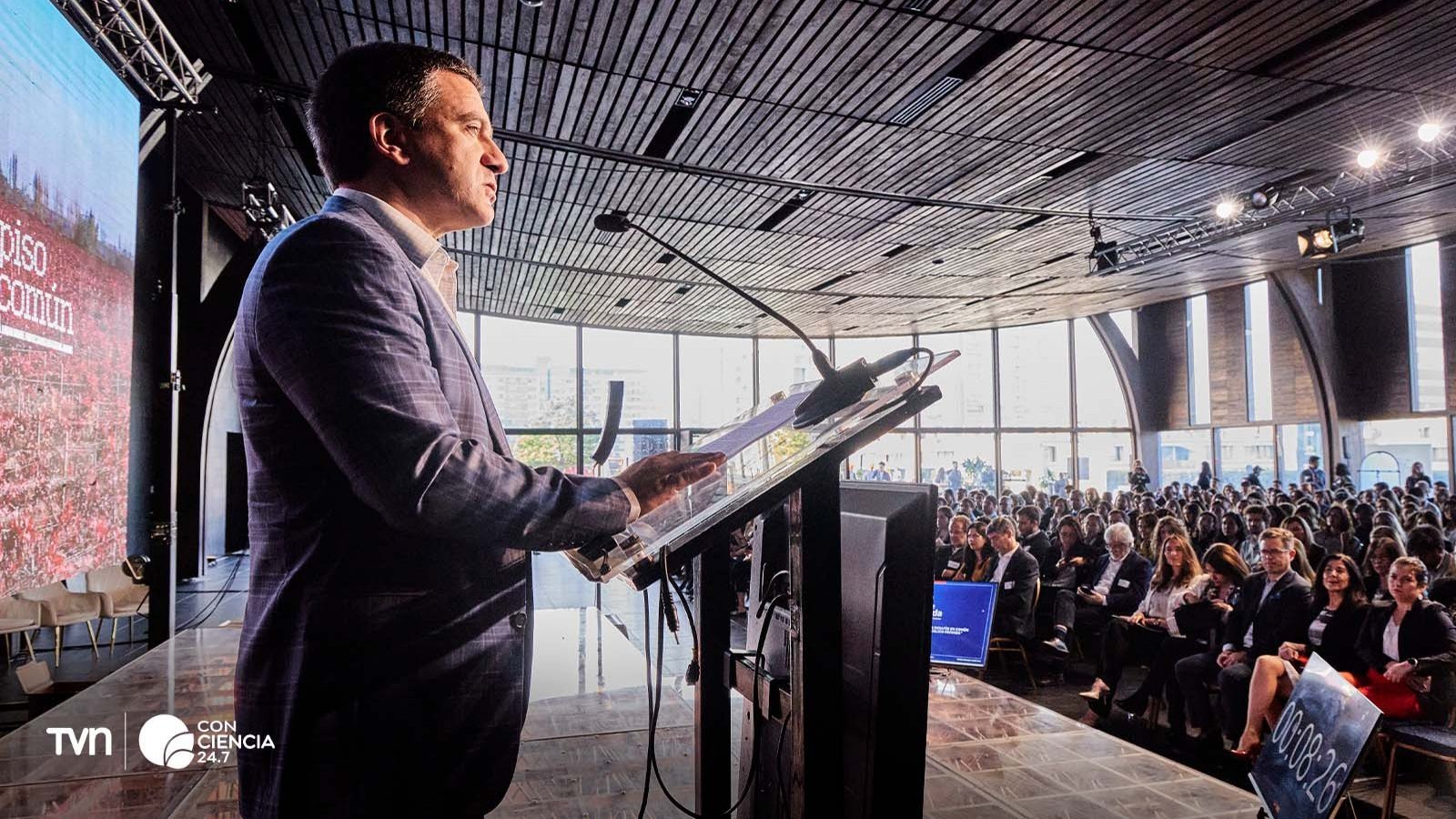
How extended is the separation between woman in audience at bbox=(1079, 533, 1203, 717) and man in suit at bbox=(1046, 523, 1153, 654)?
0.27 m

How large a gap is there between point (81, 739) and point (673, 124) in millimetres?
5124

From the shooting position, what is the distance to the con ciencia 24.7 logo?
8.50 feet

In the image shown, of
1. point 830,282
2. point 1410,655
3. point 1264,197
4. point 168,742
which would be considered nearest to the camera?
point 168,742

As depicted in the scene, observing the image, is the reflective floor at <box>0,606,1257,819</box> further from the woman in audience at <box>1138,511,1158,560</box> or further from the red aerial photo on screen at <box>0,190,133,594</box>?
the woman in audience at <box>1138,511,1158,560</box>

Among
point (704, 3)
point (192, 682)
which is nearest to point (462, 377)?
point (192, 682)

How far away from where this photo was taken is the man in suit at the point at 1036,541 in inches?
271

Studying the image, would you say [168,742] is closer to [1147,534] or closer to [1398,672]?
[1398,672]

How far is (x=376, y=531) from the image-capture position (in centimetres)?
82

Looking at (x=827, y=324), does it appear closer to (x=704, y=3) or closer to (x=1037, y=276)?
(x=1037, y=276)

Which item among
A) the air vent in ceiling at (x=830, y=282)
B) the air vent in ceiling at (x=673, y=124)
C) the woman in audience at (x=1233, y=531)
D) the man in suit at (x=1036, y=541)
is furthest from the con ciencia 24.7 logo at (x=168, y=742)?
the air vent in ceiling at (x=830, y=282)

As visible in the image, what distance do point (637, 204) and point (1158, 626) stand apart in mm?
5852

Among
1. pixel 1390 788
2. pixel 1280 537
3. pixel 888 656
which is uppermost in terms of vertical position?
pixel 888 656

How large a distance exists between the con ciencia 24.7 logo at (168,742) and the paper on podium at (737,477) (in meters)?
2.26

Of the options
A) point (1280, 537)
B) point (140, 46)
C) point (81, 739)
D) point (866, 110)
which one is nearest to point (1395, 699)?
point (1280, 537)
